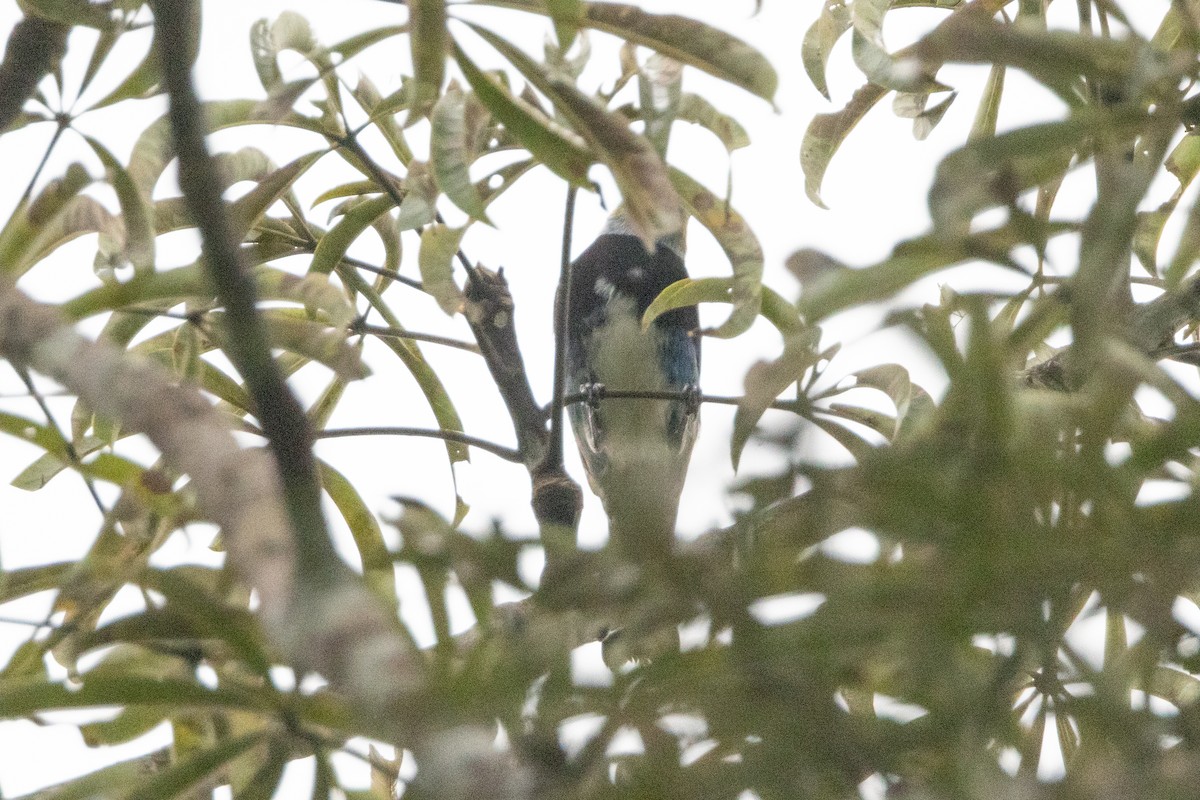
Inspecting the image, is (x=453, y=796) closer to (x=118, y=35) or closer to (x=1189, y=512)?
(x=1189, y=512)

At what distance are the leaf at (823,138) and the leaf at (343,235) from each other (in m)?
0.55

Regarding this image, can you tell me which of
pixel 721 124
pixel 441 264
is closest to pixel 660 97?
pixel 721 124

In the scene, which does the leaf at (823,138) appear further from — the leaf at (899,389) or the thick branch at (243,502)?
the thick branch at (243,502)

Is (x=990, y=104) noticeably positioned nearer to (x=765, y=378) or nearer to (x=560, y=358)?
(x=560, y=358)

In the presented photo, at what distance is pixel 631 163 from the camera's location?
941mm

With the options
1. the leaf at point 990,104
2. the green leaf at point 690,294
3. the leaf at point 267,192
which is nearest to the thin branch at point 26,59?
the leaf at point 267,192

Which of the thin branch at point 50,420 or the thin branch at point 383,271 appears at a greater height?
the thin branch at point 383,271

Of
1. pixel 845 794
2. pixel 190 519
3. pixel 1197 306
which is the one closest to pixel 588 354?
pixel 1197 306

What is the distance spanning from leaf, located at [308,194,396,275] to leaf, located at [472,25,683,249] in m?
0.57

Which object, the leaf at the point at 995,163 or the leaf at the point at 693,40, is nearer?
the leaf at the point at 995,163

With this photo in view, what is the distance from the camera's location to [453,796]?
496 millimetres

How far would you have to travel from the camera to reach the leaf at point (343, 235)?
1.46 m

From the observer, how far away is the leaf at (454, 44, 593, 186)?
0.96 metres

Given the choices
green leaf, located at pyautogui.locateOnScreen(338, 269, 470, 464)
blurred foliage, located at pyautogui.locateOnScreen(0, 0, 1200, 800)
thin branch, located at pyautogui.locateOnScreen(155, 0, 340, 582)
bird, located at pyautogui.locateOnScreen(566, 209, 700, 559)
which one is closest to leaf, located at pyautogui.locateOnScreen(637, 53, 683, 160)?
blurred foliage, located at pyautogui.locateOnScreen(0, 0, 1200, 800)
